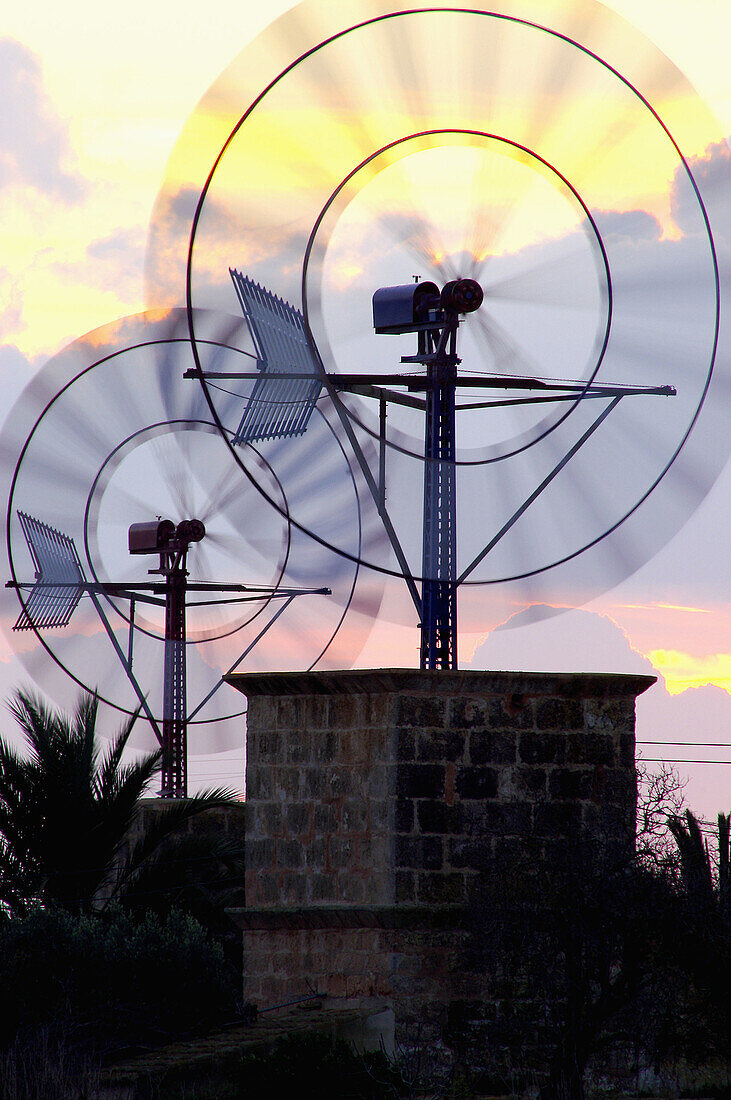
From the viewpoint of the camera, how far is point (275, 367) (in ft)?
36.9

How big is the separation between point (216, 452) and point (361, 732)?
13.5m

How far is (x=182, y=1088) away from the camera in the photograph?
8023 millimetres

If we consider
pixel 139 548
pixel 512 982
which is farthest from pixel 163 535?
pixel 512 982

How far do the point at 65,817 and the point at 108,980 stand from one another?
383 centimetres

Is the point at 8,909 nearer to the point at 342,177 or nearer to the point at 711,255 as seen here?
the point at 342,177

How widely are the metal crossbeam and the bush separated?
3606 millimetres

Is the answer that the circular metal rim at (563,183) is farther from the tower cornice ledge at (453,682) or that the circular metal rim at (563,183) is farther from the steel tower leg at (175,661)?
A: the steel tower leg at (175,661)

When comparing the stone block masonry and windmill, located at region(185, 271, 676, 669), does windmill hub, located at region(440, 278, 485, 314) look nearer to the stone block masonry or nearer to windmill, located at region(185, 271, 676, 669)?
windmill, located at region(185, 271, 676, 669)

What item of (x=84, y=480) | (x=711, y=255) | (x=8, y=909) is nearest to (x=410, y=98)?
(x=711, y=255)

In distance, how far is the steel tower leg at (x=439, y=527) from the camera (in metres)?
11.3

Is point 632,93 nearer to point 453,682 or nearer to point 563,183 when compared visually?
point 563,183

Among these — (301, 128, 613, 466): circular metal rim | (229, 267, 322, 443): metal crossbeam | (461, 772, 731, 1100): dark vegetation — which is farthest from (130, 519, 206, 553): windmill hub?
(461, 772, 731, 1100): dark vegetation

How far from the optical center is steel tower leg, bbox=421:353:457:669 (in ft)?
36.9

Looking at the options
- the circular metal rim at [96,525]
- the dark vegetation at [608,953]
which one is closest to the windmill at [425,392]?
the dark vegetation at [608,953]
